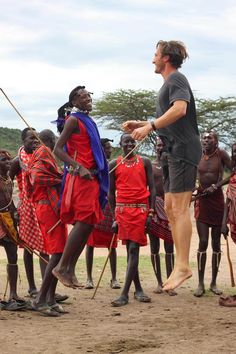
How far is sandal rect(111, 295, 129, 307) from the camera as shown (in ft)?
28.3

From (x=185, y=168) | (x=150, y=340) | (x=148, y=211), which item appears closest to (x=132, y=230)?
(x=148, y=211)

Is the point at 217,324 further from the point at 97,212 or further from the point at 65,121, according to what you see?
the point at 65,121

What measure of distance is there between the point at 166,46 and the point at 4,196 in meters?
3.36

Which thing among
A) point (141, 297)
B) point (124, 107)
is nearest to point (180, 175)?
point (141, 297)

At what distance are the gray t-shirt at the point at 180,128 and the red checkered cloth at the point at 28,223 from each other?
9.87ft

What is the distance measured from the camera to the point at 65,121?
7.26 meters

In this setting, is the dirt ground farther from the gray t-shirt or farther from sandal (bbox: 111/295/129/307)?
the gray t-shirt

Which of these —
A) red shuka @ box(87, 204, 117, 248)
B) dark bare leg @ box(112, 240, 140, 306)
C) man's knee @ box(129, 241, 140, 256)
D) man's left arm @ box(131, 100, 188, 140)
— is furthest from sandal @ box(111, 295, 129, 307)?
man's left arm @ box(131, 100, 188, 140)

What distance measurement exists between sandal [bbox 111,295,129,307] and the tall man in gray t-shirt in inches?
109

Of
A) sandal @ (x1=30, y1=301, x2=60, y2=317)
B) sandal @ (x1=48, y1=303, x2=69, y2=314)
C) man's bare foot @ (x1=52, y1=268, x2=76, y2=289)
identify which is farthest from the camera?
sandal @ (x1=48, y1=303, x2=69, y2=314)

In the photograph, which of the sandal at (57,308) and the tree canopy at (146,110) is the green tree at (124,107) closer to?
the tree canopy at (146,110)

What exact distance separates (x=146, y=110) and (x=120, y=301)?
28.1 metres

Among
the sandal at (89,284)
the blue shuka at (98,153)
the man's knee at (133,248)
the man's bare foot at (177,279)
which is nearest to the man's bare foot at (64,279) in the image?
the blue shuka at (98,153)

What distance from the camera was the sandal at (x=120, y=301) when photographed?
8.62 m
